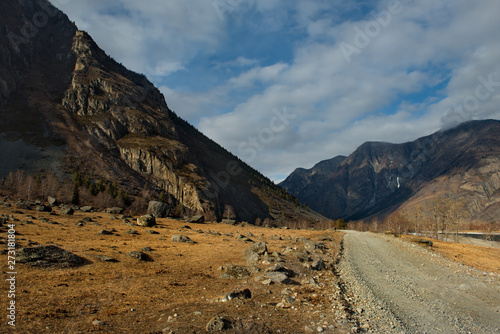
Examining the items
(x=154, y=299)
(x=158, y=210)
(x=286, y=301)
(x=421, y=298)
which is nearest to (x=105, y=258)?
(x=154, y=299)

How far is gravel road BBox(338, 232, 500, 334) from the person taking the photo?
1193cm

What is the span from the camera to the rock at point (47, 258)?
17.2 m

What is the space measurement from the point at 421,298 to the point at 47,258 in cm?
Result: 2555

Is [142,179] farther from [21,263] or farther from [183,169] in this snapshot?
[21,263]

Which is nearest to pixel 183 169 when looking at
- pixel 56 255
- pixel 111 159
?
pixel 111 159

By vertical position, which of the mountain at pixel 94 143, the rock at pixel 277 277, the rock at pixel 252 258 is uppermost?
the mountain at pixel 94 143

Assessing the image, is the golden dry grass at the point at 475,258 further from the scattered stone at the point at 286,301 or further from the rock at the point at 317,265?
the scattered stone at the point at 286,301

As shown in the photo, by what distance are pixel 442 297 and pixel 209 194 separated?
153 meters

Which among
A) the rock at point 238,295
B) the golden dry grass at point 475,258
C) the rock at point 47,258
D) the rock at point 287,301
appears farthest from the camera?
the golden dry grass at point 475,258

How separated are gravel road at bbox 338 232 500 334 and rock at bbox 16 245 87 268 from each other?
19.4m

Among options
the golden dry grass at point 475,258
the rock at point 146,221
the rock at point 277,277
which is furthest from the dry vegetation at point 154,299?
the rock at point 146,221

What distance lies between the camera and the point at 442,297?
53.7ft

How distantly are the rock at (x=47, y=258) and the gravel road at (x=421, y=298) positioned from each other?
19.4m

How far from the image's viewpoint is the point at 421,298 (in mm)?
15906
